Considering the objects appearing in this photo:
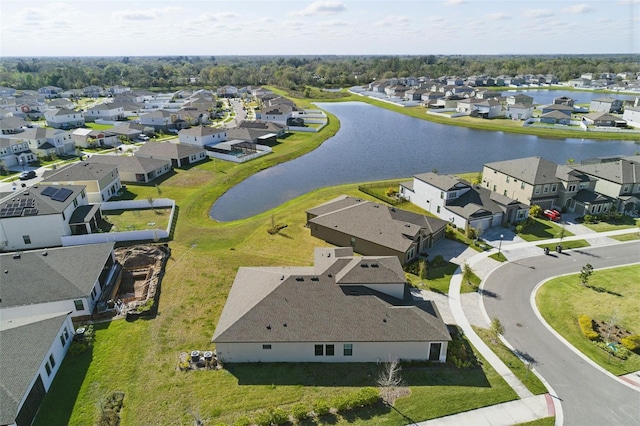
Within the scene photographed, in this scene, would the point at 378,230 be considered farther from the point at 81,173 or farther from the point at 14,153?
the point at 14,153

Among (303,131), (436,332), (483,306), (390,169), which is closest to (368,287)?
(436,332)

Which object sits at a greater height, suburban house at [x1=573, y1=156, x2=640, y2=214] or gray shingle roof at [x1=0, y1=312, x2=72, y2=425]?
suburban house at [x1=573, y1=156, x2=640, y2=214]

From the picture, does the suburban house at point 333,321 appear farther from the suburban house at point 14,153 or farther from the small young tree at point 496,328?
the suburban house at point 14,153

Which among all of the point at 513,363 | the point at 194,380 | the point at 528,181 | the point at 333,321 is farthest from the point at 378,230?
the point at 528,181

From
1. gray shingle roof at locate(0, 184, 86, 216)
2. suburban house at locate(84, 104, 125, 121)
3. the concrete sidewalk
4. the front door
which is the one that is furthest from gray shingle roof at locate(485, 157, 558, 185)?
suburban house at locate(84, 104, 125, 121)

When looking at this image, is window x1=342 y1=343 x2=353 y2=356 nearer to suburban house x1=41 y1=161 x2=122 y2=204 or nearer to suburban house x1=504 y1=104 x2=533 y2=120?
suburban house x1=41 y1=161 x2=122 y2=204

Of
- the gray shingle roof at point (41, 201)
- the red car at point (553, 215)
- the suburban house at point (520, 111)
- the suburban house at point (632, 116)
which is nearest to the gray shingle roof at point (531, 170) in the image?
the red car at point (553, 215)
